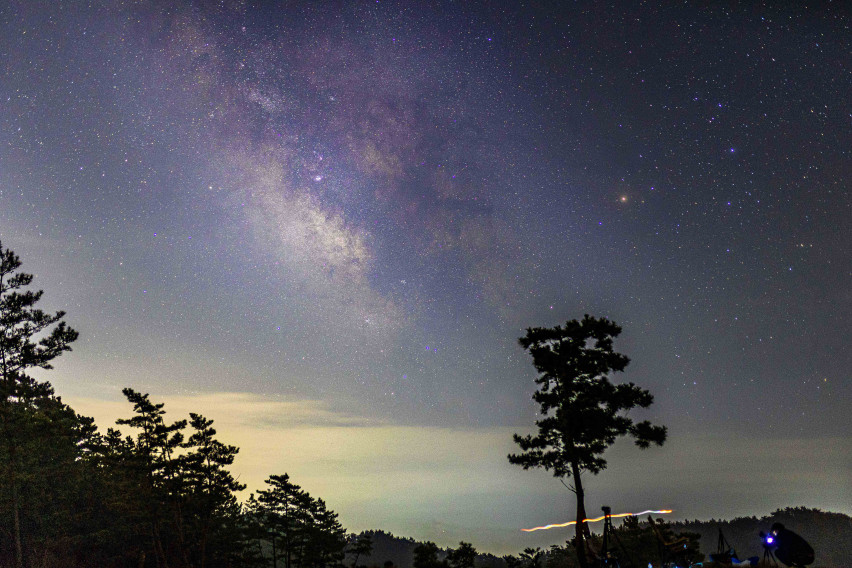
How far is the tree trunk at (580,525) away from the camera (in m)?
23.6

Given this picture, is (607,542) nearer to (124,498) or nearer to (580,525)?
(580,525)

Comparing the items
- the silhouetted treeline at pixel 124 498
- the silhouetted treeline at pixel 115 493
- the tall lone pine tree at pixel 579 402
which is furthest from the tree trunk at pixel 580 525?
the silhouetted treeline at pixel 115 493

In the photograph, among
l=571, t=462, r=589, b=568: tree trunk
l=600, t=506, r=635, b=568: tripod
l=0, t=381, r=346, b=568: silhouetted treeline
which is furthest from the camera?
l=0, t=381, r=346, b=568: silhouetted treeline

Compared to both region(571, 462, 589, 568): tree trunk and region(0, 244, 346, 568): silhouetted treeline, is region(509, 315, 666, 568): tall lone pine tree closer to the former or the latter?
region(571, 462, 589, 568): tree trunk

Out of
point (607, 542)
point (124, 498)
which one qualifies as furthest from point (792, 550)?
point (124, 498)

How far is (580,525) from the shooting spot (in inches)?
981

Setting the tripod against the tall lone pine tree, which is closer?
the tripod

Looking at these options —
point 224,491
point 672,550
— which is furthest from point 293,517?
point 672,550

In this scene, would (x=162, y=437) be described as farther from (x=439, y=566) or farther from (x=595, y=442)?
(x=595, y=442)

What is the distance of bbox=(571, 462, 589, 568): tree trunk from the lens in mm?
23578

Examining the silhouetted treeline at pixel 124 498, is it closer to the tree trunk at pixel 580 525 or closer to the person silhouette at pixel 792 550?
the tree trunk at pixel 580 525

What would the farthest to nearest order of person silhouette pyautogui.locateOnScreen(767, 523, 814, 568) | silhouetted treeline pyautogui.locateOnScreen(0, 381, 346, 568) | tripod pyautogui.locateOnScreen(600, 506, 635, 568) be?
silhouetted treeline pyautogui.locateOnScreen(0, 381, 346, 568) → tripod pyautogui.locateOnScreen(600, 506, 635, 568) → person silhouette pyautogui.locateOnScreen(767, 523, 814, 568)

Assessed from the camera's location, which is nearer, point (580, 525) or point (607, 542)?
point (607, 542)

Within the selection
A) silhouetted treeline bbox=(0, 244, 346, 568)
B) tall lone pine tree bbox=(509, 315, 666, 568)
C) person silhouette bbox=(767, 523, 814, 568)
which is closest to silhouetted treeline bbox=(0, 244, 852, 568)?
silhouetted treeline bbox=(0, 244, 346, 568)
